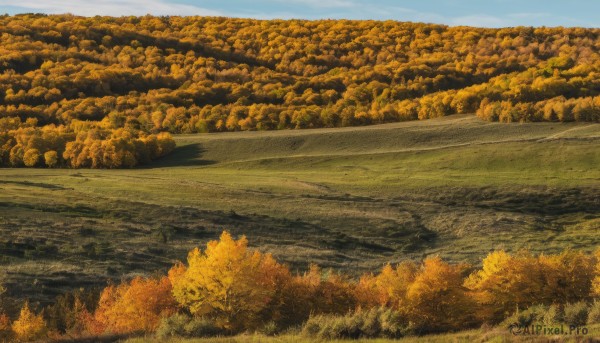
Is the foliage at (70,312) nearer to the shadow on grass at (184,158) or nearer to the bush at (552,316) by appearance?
the bush at (552,316)

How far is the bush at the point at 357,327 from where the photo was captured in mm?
32875

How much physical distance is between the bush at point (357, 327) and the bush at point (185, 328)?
4.87 m

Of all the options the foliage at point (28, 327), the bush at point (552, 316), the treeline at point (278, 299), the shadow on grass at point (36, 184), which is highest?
the bush at point (552, 316)

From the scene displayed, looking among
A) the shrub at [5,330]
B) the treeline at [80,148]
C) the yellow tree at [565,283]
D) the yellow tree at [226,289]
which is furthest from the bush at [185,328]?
the treeline at [80,148]

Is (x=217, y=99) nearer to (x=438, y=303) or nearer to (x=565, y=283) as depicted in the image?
(x=565, y=283)

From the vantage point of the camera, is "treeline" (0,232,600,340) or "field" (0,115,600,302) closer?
"treeline" (0,232,600,340)

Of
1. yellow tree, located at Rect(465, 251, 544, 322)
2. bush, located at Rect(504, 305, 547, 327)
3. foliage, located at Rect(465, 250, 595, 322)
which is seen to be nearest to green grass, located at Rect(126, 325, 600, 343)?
bush, located at Rect(504, 305, 547, 327)

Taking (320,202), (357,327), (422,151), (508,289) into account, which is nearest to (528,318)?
(508,289)

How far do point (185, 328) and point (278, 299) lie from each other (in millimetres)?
6960

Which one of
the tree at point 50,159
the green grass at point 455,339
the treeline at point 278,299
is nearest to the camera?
the green grass at point 455,339

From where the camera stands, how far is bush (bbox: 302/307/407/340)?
1294 inches

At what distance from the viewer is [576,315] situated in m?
33.1

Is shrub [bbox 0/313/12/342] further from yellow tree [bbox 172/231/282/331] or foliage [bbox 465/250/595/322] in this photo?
foliage [bbox 465/250/595/322]

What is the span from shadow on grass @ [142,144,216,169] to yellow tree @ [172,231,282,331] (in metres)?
73.4
